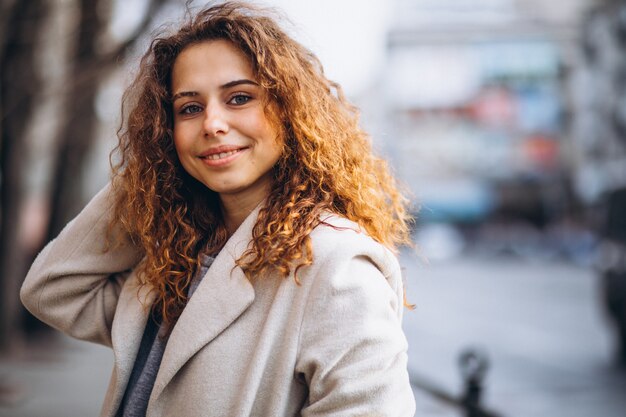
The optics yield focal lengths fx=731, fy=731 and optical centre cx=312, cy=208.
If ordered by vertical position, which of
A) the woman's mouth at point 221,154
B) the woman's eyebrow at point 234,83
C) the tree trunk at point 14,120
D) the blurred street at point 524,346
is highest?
the woman's eyebrow at point 234,83

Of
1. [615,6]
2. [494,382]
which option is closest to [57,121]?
[494,382]

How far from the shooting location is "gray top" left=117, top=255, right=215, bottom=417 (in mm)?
1984

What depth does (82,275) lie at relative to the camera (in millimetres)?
2201

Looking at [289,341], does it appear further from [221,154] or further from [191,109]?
[191,109]

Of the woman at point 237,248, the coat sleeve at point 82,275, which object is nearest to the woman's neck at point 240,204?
the woman at point 237,248

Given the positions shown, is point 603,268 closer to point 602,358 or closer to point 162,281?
point 602,358

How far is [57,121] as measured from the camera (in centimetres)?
942

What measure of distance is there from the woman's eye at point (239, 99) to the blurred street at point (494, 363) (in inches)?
36.8

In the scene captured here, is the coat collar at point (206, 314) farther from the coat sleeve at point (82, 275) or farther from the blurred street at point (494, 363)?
the blurred street at point (494, 363)

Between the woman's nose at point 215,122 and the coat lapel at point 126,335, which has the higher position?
the woman's nose at point 215,122

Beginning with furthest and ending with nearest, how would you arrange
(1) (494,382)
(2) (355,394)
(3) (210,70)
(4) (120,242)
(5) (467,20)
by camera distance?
(5) (467,20) → (1) (494,382) → (4) (120,242) → (3) (210,70) → (2) (355,394)

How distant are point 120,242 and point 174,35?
64cm

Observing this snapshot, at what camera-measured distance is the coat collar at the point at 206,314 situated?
1.84m

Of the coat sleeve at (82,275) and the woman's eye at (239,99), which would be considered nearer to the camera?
the woman's eye at (239,99)
